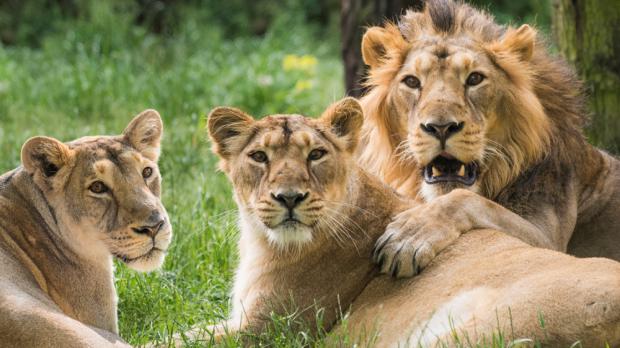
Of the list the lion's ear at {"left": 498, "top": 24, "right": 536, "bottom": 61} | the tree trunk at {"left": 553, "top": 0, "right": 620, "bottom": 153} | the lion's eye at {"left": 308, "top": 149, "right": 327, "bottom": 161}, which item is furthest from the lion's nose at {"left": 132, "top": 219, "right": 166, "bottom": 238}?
the tree trunk at {"left": 553, "top": 0, "right": 620, "bottom": 153}

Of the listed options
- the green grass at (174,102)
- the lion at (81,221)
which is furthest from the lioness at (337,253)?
the lion at (81,221)

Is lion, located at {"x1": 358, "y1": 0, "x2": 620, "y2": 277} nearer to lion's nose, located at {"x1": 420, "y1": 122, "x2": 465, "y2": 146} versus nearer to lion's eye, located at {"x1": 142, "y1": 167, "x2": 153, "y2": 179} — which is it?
Result: lion's nose, located at {"x1": 420, "y1": 122, "x2": 465, "y2": 146}

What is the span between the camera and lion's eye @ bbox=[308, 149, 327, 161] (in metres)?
4.59

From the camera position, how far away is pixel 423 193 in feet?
17.7

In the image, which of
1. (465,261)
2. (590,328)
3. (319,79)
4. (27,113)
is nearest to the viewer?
(590,328)

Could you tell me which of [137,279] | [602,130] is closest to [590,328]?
[137,279]

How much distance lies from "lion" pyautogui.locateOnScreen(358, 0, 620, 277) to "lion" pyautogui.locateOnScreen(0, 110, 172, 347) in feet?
3.48

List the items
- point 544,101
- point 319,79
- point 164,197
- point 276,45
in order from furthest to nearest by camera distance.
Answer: point 276,45 < point 319,79 < point 164,197 < point 544,101

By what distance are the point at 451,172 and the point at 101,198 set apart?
5.90 ft

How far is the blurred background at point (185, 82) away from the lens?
5.71 metres

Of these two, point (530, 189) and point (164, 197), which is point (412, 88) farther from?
point (164, 197)

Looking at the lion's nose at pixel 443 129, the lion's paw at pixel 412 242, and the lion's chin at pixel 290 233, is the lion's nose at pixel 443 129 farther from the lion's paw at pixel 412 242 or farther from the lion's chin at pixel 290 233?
the lion's chin at pixel 290 233

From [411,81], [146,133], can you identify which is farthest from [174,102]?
[146,133]

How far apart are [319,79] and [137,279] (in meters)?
7.01
